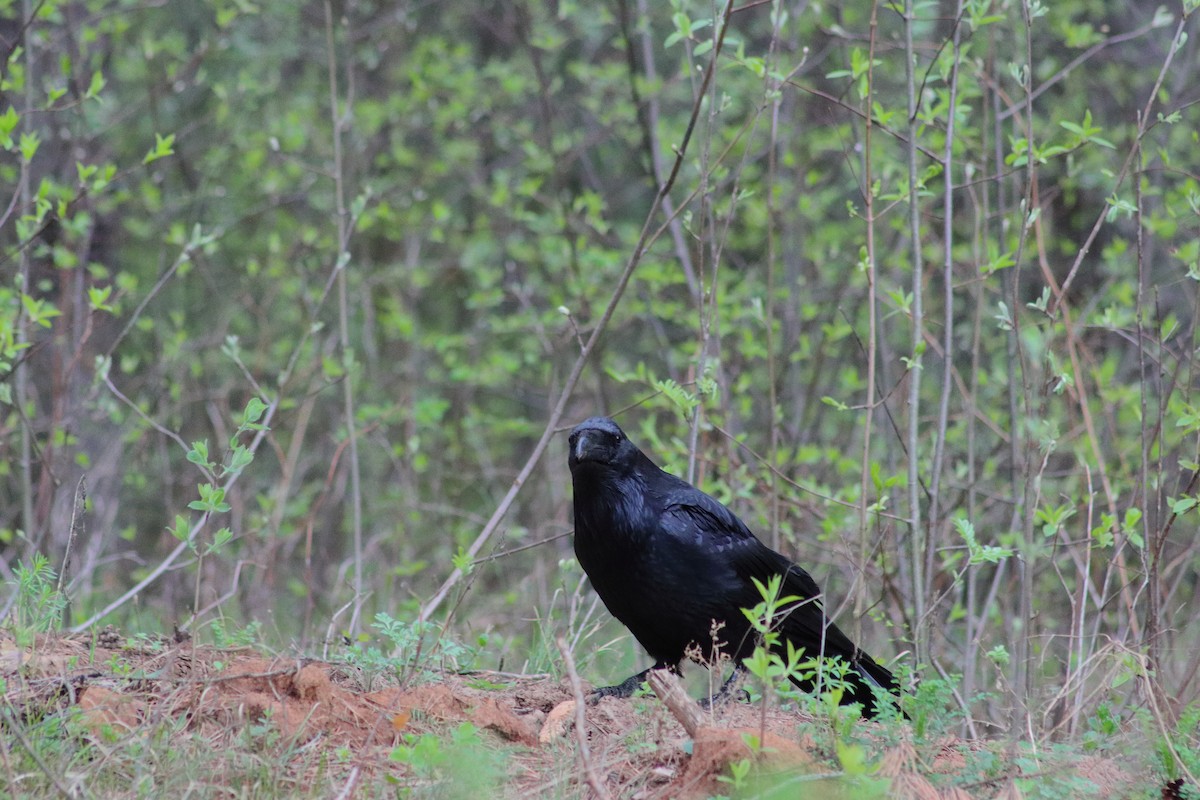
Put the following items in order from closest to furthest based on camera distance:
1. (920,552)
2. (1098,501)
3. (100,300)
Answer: (920,552) < (100,300) < (1098,501)

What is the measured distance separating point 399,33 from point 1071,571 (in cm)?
675

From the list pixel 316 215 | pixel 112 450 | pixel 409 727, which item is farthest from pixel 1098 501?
pixel 316 215

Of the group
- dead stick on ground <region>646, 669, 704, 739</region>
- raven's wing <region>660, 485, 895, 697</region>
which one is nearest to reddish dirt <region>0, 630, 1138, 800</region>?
dead stick on ground <region>646, 669, 704, 739</region>

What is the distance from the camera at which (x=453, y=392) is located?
1023cm

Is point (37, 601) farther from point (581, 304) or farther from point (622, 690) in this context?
point (581, 304)

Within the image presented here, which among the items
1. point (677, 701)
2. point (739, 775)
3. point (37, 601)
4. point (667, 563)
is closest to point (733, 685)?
point (667, 563)

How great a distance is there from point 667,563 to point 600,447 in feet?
1.78

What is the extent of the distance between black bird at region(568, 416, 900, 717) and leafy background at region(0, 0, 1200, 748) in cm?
24

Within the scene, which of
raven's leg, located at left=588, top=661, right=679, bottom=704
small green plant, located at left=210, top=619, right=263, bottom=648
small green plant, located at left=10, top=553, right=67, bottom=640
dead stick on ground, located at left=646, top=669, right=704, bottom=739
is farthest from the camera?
raven's leg, located at left=588, top=661, right=679, bottom=704

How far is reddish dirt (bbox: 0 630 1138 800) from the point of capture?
3.19 meters

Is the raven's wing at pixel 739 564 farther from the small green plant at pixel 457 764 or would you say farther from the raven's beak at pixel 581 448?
the small green plant at pixel 457 764

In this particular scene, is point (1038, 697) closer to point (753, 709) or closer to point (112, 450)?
point (753, 709)

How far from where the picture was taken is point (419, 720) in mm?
3629

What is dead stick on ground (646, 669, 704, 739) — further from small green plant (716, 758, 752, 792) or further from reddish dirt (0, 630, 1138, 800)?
small green plant (716, 758, 752, 792)
